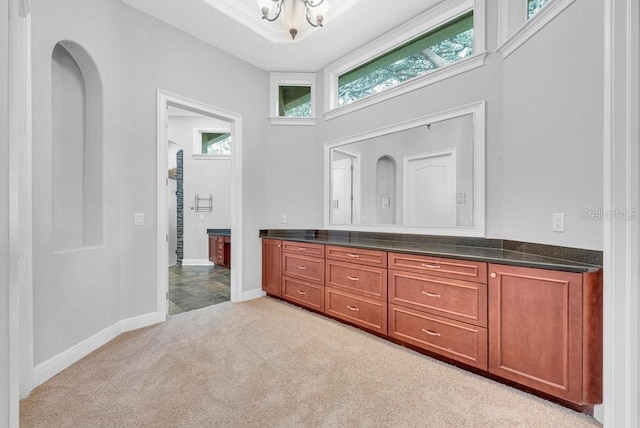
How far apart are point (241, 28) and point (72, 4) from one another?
1442 mm

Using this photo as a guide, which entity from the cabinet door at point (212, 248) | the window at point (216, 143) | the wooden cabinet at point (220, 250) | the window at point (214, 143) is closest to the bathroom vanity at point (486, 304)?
the wooden cabinet at point (220, 250)

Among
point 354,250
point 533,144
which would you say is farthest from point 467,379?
point 533,144

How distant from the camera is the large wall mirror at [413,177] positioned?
8.38ft

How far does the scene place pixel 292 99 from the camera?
4.17m

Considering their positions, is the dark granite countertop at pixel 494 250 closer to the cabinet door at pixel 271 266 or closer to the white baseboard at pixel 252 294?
the cabinet door at pixel 271 266

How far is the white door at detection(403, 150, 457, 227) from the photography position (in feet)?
8.81

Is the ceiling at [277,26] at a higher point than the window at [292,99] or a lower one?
higher

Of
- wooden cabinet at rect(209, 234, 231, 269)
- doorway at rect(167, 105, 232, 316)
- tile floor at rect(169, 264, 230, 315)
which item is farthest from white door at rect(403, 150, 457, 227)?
doorway at rect(167, 105, 232, 316)

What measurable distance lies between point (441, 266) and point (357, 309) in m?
0.99

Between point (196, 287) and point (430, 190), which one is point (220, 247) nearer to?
point (196, 287)

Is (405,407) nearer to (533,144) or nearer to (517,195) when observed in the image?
(517,195)

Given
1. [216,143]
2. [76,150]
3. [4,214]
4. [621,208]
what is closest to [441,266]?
[621,208]

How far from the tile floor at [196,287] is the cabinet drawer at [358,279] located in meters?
1.67

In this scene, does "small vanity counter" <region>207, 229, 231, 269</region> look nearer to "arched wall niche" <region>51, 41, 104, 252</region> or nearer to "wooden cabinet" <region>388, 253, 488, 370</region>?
"arched wall niche" <region>51, 41, 104, 252</region>
